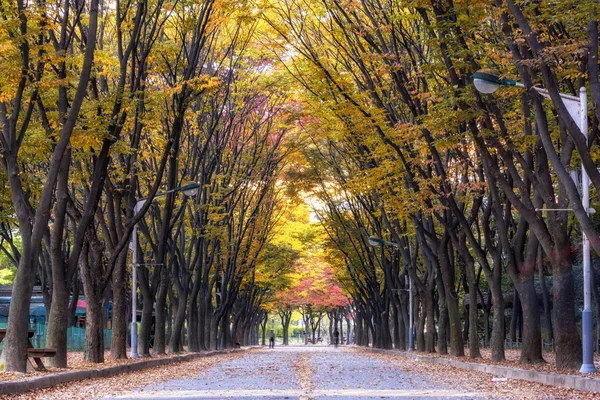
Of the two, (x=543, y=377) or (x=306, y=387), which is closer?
(x=306, y=387)

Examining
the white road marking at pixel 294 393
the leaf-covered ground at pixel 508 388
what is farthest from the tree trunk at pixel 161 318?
the white road marking at pixel 294 393

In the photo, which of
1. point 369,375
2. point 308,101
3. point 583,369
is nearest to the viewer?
point 583,369

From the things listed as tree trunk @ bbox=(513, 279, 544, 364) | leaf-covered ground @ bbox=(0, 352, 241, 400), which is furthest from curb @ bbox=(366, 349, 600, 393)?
leaf-covered ground @ bbox=(0, 352, 241, 400)

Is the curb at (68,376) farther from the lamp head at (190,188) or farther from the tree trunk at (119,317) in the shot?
the lamp head at (190,188)

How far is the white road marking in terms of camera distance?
12.5 m

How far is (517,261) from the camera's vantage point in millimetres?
20438

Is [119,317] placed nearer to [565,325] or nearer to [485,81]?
[565,325]

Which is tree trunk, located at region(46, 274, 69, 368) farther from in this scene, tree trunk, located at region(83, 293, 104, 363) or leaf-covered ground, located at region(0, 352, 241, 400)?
tree trunk, located at region(83, 293, 104, 363)

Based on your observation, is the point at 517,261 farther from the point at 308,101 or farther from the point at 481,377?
the point at 308,101

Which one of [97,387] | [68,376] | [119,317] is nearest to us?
A: [97,387]

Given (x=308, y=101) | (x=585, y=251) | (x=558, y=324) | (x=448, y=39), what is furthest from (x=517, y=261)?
(x=308, y=101)

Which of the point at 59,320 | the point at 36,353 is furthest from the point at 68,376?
the point at 59,320

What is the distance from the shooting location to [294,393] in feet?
42.1

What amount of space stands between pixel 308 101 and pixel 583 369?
517 inches
